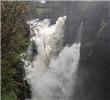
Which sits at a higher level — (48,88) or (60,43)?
(60,43)

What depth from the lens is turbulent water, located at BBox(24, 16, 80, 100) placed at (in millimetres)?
22062

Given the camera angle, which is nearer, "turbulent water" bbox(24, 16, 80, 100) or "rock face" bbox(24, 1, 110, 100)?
"rock face" bbox(24, 1, 110, 100)

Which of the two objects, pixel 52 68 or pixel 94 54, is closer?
pixel 94 54

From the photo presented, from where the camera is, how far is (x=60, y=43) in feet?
81.8

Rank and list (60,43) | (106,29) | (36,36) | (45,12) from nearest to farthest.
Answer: (106,29) → (36,36) → (60,43) → (45,12)

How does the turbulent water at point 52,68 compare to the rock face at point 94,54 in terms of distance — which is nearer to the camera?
the rock face at point 94,54

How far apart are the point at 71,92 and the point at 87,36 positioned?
147 inches

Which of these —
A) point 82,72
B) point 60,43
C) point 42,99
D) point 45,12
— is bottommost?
point 42,99

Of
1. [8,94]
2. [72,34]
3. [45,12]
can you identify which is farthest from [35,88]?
[8,94]

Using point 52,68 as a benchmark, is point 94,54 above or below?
above

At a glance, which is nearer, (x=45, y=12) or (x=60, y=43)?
(x=60, y=43)

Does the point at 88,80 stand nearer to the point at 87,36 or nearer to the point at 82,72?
the point at 82,72

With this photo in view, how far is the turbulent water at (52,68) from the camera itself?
22062 millimetres

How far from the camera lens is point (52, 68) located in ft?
77.2
